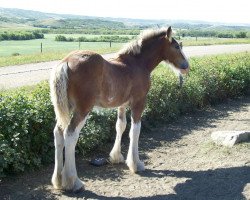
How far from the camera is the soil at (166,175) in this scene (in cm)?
Result: 600

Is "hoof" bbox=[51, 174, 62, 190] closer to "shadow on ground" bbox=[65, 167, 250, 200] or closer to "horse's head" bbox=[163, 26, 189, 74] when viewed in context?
"shadow on ground" bbox=[65, 167, 250, 200]

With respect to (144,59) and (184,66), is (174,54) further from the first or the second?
(144,59)

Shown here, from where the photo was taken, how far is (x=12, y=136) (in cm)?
629

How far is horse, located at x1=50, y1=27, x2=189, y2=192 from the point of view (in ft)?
18.6

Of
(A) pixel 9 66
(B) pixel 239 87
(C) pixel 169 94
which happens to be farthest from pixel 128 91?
(A) pixel 9 66

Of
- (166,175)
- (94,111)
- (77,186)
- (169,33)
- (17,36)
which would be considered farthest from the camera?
(17,36)

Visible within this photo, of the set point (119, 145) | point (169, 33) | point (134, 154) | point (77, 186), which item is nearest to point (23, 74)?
point (119, 145)

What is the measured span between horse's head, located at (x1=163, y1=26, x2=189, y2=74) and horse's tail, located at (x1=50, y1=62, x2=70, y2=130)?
235 cm

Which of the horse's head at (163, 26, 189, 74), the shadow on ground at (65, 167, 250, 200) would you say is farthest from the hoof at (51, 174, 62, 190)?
the horse's head at (163, 26, 189, 74)

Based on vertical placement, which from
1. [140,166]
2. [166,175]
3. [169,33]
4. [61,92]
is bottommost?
[166,175]

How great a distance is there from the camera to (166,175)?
270 inches

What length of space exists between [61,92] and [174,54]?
261 centimetres

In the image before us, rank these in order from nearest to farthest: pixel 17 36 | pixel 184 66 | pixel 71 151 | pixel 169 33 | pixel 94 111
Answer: pixel 71 151, pixel 169 33, pixel 184 66, pixel 94 111, pixel 17 36

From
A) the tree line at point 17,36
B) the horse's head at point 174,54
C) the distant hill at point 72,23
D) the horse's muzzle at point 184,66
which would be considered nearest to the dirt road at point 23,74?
the horse's head at point 174,54
